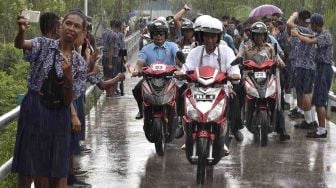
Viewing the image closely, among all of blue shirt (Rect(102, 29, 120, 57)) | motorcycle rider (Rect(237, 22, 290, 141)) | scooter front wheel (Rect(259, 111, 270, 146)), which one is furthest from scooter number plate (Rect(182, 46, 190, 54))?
blue shirt (Rect(102, 29, 120, 57))

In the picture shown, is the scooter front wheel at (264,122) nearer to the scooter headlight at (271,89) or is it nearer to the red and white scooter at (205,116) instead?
the scooter headlight at (271,89)

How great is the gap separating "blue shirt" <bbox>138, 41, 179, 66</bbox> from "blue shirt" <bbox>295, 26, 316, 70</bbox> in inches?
98.6

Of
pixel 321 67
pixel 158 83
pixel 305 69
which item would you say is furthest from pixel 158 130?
pixel 305 69

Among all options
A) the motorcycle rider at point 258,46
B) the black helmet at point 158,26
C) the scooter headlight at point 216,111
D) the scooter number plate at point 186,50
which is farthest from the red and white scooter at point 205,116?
the scooter number plate at point 186,50

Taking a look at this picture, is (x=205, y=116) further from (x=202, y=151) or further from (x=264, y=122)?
(x=264, y=122)

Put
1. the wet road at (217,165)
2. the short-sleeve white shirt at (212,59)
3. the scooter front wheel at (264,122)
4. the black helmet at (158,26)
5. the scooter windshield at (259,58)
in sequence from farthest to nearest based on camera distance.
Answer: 1. the scooter windshield at (259,58)
2. the scooter front wheel at (264,122)
3. the black helmet at (158,26)
4. the short-sleeve white shirt at (212,59)
5. the wet road at (217,165)

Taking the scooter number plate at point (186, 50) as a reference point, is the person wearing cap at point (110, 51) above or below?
below

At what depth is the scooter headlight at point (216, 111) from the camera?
7246mm

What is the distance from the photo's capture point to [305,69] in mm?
11078

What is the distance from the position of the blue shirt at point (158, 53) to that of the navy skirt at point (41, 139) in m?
4.07

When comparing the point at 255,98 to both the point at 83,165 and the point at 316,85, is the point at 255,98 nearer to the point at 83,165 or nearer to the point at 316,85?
the point at 316,85

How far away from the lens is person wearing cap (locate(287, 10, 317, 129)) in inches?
432

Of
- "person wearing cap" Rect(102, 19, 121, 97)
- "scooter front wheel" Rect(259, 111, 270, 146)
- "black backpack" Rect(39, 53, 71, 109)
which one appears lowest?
"person wearing cap" Rect(102, 19, 121, 97)

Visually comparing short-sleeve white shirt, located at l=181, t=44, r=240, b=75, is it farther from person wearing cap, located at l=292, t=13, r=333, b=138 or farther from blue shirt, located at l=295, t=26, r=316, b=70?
blue shirt, located at l=295, t=26, r=316, b=70
